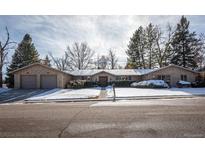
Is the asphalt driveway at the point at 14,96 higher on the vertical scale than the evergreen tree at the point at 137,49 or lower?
lower

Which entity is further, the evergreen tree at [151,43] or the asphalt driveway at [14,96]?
the evergreen tree at [151,43]

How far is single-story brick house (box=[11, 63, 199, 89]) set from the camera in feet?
92.0

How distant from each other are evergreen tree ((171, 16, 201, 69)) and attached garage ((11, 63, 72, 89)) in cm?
2850

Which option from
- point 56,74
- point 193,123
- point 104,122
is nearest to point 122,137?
point 104,122

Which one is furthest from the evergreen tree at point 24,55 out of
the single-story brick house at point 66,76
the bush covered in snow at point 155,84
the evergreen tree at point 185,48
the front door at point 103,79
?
the evergreen tree at point 185,48

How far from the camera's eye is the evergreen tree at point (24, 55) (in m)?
40.0

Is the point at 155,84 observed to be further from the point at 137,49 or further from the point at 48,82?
the point at 137,49

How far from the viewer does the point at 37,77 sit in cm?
2798

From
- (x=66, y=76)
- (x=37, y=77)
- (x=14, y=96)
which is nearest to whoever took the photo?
(x=14, y=96)

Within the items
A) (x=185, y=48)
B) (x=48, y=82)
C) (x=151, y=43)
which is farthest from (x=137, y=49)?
(x=48, y=82)

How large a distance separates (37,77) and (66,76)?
510 cm

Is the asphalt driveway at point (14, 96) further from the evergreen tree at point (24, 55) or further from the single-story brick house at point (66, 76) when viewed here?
the evergreen tree at point (24, 55)
